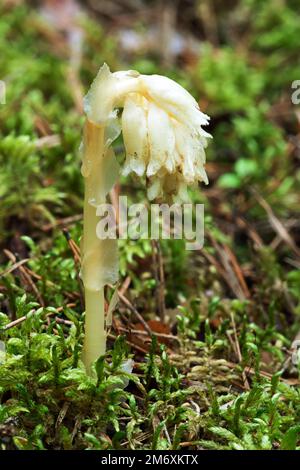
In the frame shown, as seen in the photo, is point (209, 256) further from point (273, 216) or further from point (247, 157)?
point (247, 157)

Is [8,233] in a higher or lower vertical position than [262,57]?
lower

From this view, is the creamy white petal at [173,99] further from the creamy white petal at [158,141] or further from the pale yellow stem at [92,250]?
the pale yellow stem at [92,250]

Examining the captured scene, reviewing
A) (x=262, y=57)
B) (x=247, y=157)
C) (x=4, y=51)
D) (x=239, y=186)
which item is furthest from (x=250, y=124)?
(x=4, y=51)

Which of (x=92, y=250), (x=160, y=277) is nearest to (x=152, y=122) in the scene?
(x=92, y=250)

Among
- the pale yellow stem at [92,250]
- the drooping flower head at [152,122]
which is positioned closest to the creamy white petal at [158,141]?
the drooping flower head at [152,122]

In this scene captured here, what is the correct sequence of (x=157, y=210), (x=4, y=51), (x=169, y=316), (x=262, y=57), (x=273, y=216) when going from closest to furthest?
(x=169, y=316) → (x=157, y=210) → (x=273, y=216) → (x=4, y=51) → (x=262, y=57)

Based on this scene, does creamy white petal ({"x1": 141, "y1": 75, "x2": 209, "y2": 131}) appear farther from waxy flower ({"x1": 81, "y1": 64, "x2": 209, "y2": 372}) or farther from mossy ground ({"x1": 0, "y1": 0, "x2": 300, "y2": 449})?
mossy ground ({"x1": 0, "y1": 0, "x2": 300, "y2": 449})
